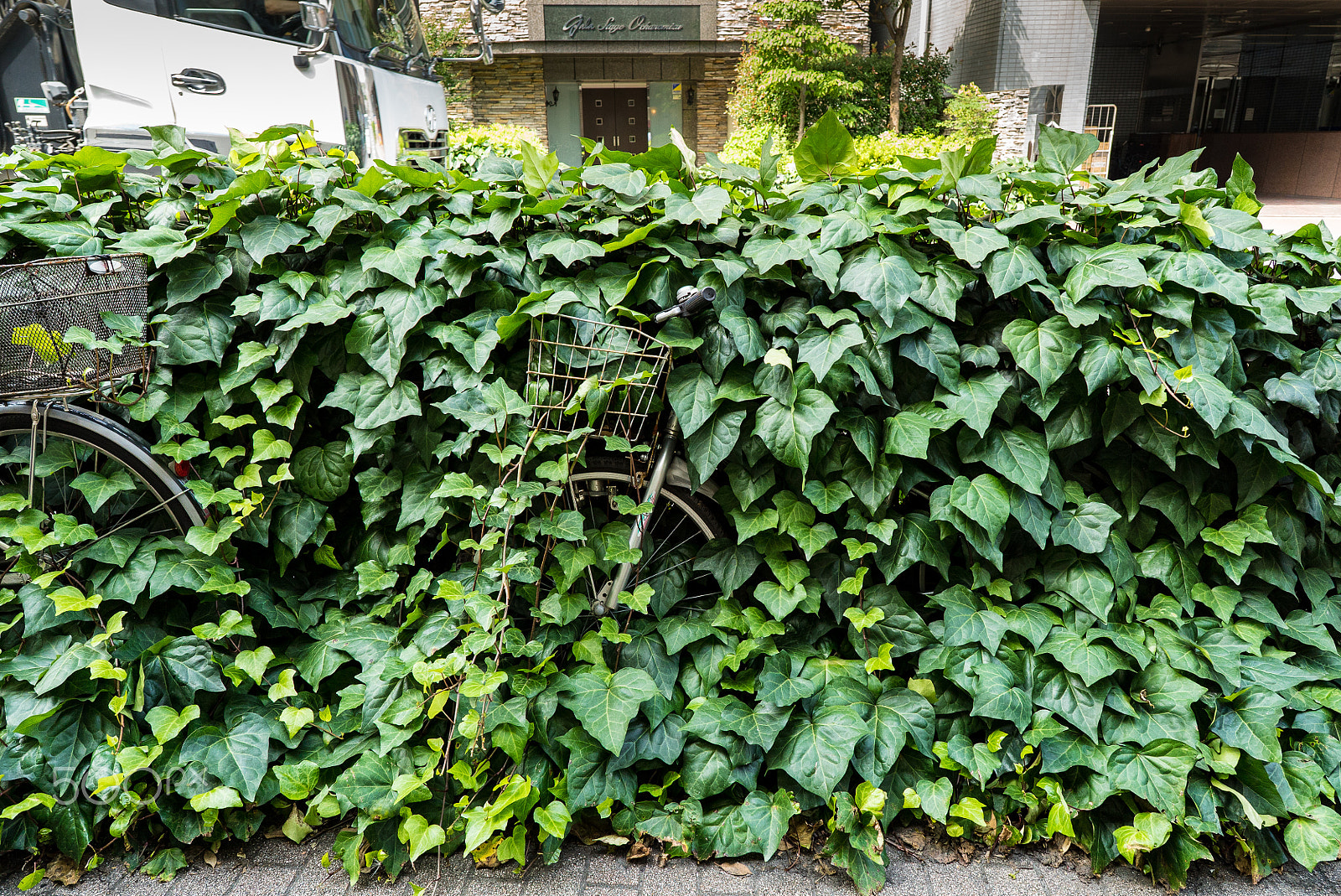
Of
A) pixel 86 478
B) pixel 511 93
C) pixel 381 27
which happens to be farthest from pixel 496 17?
pixel 86 478

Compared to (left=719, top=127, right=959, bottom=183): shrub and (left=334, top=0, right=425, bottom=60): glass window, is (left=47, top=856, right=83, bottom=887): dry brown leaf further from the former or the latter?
(left=719, top=127, right=959, bottom=183): shrub

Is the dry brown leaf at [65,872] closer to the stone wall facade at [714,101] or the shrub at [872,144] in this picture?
the shrub at [872,144]

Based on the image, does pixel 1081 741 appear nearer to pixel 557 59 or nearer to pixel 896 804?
pixel 896 804

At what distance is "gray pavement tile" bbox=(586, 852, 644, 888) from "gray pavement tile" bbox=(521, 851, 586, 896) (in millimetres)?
24

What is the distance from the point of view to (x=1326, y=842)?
2252mm

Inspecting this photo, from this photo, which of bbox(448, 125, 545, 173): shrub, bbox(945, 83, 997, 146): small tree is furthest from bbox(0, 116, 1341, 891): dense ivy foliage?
bbox(945, 83, 997, 146): small tree

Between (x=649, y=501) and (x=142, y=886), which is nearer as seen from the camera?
(x=142, y=886)

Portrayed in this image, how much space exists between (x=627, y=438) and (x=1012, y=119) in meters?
17.0

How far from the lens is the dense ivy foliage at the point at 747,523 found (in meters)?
2.31

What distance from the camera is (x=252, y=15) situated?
17.8 ft

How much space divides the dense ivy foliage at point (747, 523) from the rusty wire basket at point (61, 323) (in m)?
0.13

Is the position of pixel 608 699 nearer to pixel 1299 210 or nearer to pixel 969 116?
pixel 969 116

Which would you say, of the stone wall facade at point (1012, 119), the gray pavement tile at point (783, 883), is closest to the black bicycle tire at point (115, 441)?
the gray pavement tile at point (783, 883)

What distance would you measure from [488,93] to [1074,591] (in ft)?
67.4
